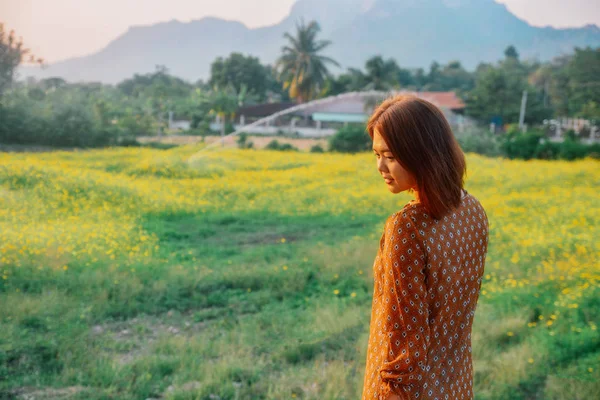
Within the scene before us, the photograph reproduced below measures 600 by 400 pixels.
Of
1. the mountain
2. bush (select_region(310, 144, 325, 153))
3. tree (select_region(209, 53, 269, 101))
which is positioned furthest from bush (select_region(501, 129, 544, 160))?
tree (select_region(209, 53, 269, 101))

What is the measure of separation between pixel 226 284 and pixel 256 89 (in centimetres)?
242

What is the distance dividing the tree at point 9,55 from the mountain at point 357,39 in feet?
0.20

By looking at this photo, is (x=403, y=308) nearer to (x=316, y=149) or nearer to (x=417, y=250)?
(x=417, y=250)

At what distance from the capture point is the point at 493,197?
4.77 meters

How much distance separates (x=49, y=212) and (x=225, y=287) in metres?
0.96

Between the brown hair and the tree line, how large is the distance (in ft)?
8.38

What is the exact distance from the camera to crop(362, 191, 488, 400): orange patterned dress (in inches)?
36.2

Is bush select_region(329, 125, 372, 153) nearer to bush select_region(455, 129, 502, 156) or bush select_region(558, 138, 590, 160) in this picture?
bush select_region(455, 129, 502, 156)

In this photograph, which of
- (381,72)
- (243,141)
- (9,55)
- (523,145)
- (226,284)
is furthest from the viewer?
(381,72)

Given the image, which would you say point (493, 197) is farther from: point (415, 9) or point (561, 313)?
point (415, 9)

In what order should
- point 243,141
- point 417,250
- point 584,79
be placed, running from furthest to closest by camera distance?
point 584,79, point 243,141, point 417,250

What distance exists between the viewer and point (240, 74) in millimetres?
5121

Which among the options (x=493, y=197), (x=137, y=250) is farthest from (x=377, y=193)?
(x=137, y=250)

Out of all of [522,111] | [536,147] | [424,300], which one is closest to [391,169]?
[424,300]
